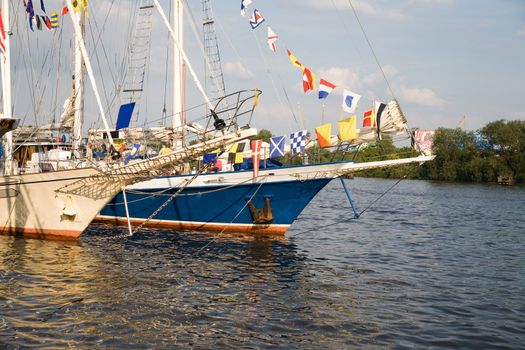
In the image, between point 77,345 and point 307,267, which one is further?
point 307,267

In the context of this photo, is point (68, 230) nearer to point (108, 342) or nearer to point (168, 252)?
point (168, 252)

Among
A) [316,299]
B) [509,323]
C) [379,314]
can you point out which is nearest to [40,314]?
[316,299]

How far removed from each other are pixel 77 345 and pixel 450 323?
26.0 feet

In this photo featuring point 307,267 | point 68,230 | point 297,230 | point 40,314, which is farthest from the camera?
point 297,230

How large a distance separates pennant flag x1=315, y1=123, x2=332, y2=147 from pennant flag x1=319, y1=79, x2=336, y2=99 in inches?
49.5

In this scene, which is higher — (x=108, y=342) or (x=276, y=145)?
(x=276, y=145)

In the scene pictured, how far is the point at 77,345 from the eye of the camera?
10.1 meters

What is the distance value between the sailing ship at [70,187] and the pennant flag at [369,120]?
505 centimetres

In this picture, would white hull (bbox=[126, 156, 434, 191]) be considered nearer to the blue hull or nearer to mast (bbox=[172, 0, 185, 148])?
the blue hull

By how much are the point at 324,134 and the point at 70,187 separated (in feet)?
32.5

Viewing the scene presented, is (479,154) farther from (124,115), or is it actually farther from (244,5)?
(124,115)

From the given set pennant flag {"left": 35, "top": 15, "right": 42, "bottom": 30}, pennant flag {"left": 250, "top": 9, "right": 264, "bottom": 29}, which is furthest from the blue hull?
pennant flag {"left": 35, "top": 15, "right": 42, "bottom": 30}

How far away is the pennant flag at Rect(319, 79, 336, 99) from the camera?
853 inches

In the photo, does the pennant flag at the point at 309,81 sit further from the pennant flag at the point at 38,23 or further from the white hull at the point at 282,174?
the pennant flag at the point at 38,23
